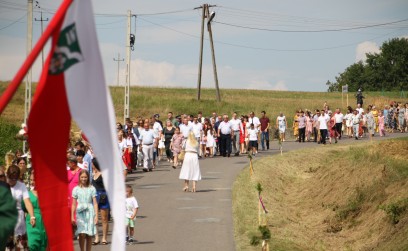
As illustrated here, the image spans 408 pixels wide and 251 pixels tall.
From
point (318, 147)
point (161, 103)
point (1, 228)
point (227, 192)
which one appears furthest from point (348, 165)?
point (161, 103)

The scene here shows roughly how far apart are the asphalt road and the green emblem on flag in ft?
30.6

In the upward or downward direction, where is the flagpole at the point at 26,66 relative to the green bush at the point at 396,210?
upward

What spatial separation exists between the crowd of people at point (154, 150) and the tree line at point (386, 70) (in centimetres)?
7384

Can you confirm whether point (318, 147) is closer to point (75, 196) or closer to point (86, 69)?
point (75, 196)

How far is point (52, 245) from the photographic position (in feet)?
19.1

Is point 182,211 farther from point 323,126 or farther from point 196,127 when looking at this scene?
point 323,126

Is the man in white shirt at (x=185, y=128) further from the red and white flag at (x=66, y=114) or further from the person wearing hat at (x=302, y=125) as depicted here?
the red and white flag at (x=66, y=114)

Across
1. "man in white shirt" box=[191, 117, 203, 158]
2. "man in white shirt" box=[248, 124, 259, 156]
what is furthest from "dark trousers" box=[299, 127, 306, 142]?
"man in white shirt" box=[191, 117, 203, 158]

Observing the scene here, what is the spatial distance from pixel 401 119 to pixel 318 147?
10912mm

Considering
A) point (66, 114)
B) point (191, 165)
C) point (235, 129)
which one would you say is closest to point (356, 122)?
point (235, 129)

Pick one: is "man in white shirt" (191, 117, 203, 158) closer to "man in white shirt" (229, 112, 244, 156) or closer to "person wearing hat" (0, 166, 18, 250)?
"man in white shirt" (229, 112, 244, 156)

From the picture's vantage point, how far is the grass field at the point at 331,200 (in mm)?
18109

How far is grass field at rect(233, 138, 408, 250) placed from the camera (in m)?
18.1

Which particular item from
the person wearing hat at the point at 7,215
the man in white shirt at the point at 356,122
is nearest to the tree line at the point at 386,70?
the man in white shirt at the point at 356,122
